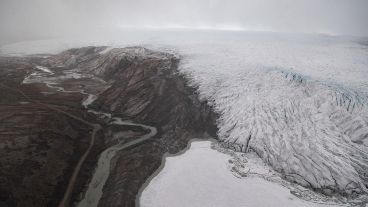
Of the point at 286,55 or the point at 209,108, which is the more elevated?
the point at 286,55

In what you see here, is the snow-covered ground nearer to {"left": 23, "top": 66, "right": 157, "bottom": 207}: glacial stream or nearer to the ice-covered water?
the ice-covered water

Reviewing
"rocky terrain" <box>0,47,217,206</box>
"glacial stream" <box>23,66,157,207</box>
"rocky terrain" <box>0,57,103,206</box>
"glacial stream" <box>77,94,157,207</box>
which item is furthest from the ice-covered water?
"rocky terrain" <box>0,57,103,206</box>

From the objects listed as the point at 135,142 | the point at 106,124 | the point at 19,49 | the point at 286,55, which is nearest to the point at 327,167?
the point at 135,142

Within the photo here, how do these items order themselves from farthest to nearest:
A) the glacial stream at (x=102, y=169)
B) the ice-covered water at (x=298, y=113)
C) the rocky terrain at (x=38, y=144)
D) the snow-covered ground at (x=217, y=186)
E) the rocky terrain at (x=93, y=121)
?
1. the ice-covered water at (x=298, y=113)
2. the rocky terrain at (x=93, y=121)
3. the rocky terrain at (x=38, y=144)
4. the glacial stream at (x=102, y=169)
5. the snow-covered ground at (x=217, y=186)

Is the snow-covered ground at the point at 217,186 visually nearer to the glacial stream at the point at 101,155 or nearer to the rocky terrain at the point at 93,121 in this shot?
the rocky terrain at the point at 93,121

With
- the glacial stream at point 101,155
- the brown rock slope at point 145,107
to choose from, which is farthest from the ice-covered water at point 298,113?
the glacial stream at point 101,155

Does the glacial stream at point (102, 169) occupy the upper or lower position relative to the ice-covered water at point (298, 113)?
lower

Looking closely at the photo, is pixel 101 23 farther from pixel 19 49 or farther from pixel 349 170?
pixel 349 170
